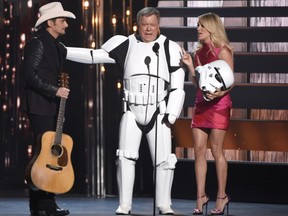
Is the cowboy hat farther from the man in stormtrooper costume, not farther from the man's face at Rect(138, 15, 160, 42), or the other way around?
the man's face at Rect(138, 15, 160, 42)

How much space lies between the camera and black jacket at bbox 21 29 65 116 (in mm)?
9000

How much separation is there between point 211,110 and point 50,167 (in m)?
1.43

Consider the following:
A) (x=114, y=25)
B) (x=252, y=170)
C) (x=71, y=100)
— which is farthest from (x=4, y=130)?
(x=252, y=170)

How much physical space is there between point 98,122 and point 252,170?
166cm

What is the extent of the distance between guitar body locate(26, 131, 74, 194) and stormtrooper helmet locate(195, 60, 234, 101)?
4.05 feet

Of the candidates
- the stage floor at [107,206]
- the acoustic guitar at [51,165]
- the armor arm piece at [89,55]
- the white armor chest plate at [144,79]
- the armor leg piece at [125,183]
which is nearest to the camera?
the acoustic guitar at [51,165]

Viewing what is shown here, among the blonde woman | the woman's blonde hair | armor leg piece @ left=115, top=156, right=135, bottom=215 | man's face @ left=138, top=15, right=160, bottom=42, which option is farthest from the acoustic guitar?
the woman's blonde hair

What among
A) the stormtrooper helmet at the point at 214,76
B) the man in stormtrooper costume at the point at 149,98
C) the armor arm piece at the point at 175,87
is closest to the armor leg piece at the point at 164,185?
the man in stormtrooper costume at the point at 149,98

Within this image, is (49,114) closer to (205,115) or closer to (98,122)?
(205,115)

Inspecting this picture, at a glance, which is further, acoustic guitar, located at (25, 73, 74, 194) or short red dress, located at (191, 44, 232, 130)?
short red dress, located at (191, 44, 232, 130)

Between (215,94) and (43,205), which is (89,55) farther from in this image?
(43,205)

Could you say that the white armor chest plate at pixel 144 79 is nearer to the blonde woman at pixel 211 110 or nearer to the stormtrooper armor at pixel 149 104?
the stormtrooper armor at pixel 149 104

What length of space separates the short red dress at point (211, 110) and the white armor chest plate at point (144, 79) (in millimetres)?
348

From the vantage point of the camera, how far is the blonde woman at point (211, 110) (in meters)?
9.12
